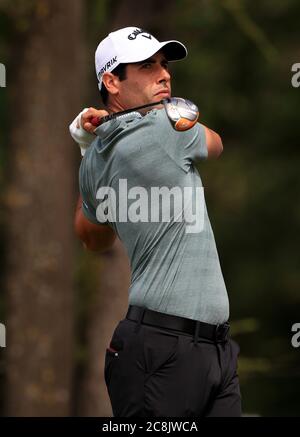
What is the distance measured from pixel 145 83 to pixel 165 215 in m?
0.70

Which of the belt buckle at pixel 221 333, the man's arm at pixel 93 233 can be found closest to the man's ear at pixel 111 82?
the man's arm at pixel 93 233

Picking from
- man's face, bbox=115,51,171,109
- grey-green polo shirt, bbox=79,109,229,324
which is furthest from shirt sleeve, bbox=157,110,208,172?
man's face, bbox=115,51,171,109

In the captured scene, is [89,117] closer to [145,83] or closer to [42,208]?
[145,83]

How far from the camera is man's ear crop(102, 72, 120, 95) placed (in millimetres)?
6020

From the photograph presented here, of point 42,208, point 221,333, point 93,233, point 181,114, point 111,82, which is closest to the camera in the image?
point 181,114

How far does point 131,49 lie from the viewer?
5953 mm

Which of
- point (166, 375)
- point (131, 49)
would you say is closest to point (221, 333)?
point (166, 375)

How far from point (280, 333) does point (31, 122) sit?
398 inches

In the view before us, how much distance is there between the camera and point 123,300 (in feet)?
41.4

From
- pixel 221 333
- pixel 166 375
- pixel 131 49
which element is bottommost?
pixel 166 375
